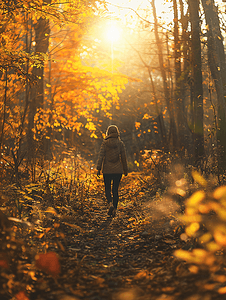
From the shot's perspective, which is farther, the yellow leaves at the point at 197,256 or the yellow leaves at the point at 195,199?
the yellow leaves at the point at 195,199

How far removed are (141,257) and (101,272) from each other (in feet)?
2.30

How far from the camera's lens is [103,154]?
241 inches

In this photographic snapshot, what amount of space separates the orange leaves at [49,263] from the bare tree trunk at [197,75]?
16.8ft

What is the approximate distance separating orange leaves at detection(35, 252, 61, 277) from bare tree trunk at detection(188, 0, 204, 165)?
5127 mm

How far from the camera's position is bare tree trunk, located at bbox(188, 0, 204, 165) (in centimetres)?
731

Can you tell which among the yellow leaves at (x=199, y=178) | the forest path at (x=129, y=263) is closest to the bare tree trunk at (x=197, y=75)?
the yellow leaves at (x=199, y=178)

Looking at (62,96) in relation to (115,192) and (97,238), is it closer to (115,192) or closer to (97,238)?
(115,192)

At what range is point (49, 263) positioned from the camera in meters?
3.03

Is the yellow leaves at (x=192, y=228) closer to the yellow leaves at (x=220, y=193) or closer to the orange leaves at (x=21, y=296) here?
the yellow leaves at (x=220, y=193)

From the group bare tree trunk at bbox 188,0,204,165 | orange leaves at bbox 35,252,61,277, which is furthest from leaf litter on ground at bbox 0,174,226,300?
bare tree trunk at bbox 188,0,204,165

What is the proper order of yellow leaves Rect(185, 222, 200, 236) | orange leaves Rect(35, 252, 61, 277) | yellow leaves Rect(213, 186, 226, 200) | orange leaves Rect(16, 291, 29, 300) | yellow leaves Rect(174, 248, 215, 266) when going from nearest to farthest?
orange leaves Rect(16, 291, 29, 300) → orange leaves Rect(35, 252, 61, 277) → yellow leaves Rect(174, 248, 215, 266) → yellow leaves Rect(185, 222, 200, 236) → yellow leaves Rect(213, 186, 226, 200)

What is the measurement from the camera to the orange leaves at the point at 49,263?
9.37ft

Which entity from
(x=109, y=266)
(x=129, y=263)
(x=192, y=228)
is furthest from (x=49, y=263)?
(x=192, y=228)

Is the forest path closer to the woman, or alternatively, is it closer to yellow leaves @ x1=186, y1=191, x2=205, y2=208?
yellow leaves @ x1=186, y1=191, x2=205, y2=208
